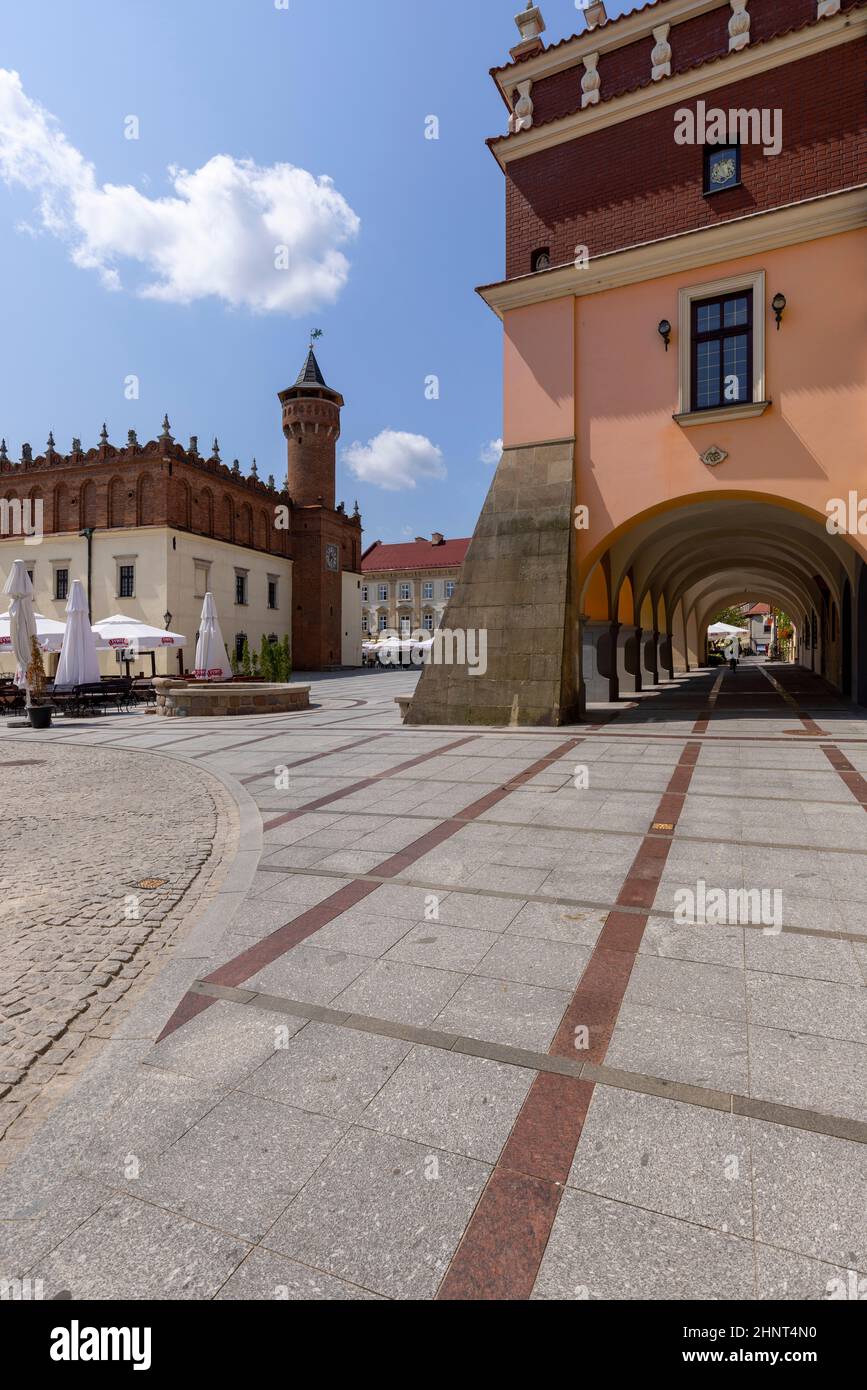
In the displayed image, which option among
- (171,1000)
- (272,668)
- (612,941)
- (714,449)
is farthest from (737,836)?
(272,668)

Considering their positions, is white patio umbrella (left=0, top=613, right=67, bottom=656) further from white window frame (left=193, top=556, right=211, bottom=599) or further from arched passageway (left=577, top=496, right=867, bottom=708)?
arched passageway (left=577, top=496, right=867, bottom=708)

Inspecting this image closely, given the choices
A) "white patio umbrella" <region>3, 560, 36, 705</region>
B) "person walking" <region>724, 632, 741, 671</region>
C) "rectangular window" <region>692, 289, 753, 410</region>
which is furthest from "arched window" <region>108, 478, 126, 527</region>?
"person walking" <region>724, 632, 741, 671</region>

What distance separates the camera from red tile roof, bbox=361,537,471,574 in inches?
2837

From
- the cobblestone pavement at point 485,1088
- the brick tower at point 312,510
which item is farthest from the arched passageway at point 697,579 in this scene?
the brick tower at point 312,510

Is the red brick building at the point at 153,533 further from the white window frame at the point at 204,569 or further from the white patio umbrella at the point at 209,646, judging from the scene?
the white patio umbrella at the point at 209,646

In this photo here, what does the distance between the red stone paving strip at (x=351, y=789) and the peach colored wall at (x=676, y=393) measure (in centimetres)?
640

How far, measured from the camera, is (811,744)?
11.2 m

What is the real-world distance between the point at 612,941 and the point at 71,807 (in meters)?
6.78

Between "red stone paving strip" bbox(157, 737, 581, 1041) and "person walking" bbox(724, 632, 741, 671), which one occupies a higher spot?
"person walking" bbox(724, 632, 741, 671)

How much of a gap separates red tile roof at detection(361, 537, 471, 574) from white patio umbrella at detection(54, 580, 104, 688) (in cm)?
5180

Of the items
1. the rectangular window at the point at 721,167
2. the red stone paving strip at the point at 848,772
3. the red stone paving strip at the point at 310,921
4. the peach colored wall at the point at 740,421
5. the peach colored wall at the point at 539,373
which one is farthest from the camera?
the peach colored wall at the point at 539,373

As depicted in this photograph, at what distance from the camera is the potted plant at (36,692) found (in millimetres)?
17375

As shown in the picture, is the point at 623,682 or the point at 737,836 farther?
the point at 623,682
